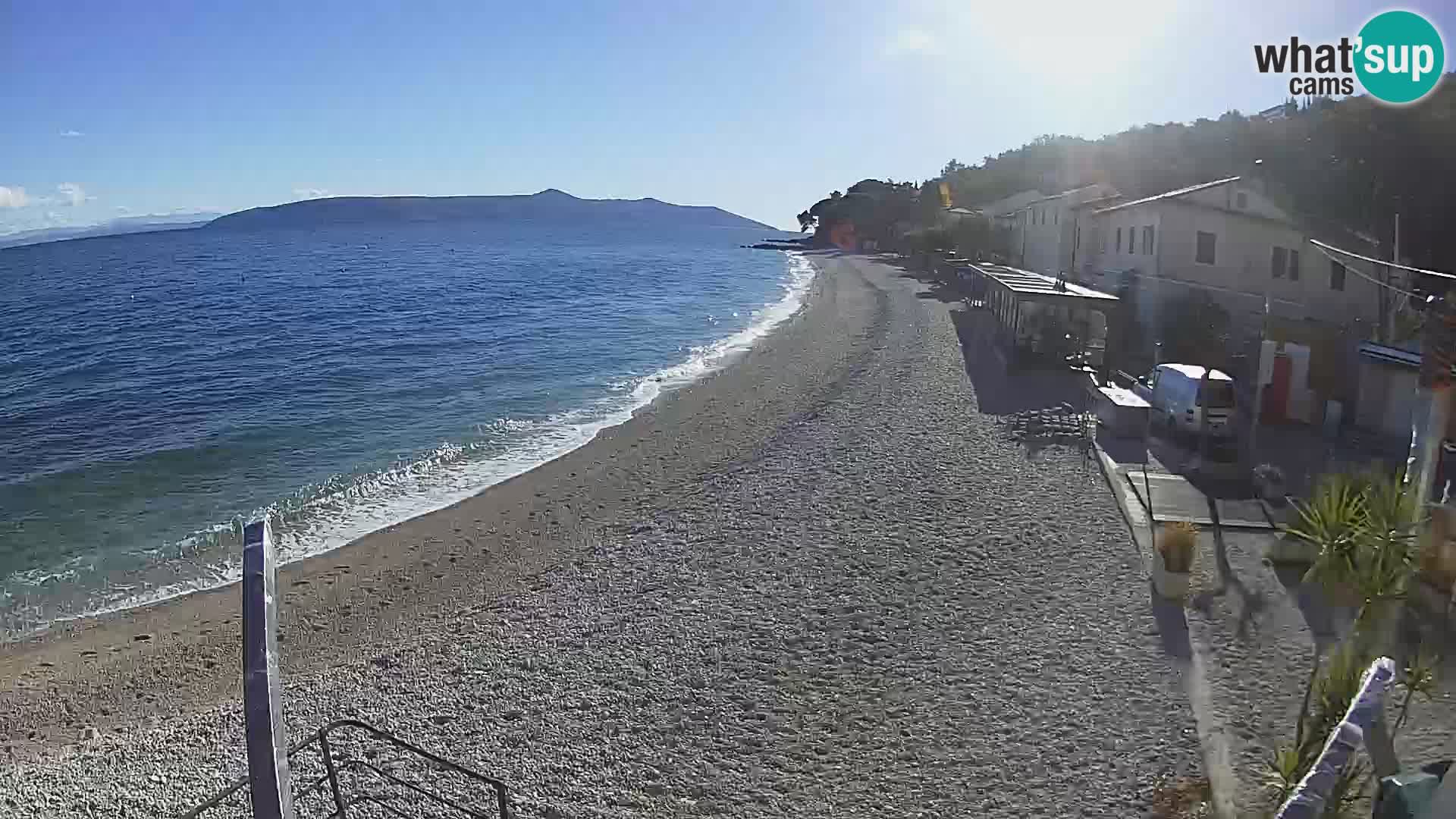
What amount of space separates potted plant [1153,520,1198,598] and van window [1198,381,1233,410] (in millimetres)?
5392

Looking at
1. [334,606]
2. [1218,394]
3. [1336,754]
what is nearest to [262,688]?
[1336,754]

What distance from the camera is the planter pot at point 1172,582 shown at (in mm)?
9883

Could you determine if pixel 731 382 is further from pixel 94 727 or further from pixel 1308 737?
pixel 1308 737

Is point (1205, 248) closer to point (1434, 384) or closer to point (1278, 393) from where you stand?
point (1278, 393)

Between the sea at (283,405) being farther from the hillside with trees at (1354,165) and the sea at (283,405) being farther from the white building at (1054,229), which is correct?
the hillside with trees at (1354,165)

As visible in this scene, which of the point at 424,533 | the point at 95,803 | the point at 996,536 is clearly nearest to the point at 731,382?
the point at 424,533

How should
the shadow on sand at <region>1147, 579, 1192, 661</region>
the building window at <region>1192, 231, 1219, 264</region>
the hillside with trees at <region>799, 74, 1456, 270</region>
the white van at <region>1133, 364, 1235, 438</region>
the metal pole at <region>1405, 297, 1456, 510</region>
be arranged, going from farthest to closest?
the building window at <region>1192, 231, 1219, 264</region>
the hillside with trees at <region>799, 74, 1456, 270</region>
the white van at <region>1133, 364, 1235, 438</region>
the shadow on sand at <region>1147, 579, 1192, 661</region>
the metal pole at <region>1405, 297, 1456, 510</region>

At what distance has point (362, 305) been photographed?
6200cm

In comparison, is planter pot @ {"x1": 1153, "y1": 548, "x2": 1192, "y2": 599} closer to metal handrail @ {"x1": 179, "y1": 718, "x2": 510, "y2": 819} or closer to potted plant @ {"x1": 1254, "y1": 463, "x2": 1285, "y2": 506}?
potted plant @ {"x1": 1254, "y1": 463, "x2": 1285, "y2": 506}

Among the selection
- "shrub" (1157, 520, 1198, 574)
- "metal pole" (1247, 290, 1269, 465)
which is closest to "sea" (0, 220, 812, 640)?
"shrub" (1157, 520, 1198, 574)

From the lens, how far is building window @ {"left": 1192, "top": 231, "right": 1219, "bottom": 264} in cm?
2428

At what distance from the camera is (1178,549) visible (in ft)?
32.4

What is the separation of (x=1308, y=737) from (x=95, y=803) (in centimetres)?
985

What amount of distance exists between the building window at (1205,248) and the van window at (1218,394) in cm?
1138
